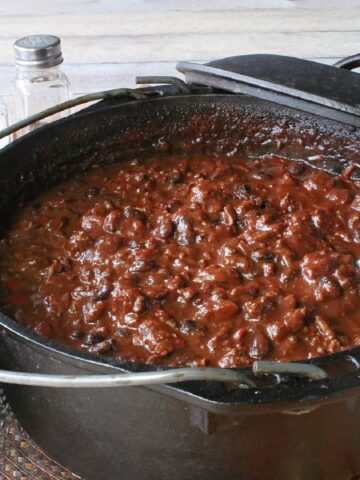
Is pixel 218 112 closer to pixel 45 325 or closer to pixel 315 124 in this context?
pixel 315 124

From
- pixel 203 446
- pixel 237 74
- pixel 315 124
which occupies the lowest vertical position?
pixel 203 446

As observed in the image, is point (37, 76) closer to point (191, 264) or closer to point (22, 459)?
point (191, 264)

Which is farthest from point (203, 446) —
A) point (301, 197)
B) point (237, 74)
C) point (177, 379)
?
point (237, 74)

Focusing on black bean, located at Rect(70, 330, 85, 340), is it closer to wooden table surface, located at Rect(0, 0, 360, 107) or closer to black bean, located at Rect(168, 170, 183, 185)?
black bean, located at Rect(168, 170, 183, 185)

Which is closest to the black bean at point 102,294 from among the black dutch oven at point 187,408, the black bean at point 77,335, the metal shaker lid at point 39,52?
the black bean at point 77,335

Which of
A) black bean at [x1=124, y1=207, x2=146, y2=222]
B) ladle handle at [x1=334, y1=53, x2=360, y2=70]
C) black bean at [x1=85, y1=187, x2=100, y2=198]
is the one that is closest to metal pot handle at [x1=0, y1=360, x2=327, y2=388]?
black bean at [x1=124, y1=207, x2=146, y2=222]

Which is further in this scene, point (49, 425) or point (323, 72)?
point (323, 72)
